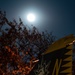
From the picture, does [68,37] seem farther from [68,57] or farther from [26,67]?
[26,67]

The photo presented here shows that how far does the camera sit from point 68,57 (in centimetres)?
412

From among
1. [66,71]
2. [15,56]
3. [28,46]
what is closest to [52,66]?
[66,71]

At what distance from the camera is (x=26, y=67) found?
24922 millimetres

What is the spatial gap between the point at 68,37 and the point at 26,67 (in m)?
21.1

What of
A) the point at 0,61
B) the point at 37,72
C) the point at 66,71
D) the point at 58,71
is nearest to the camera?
the point at 66,71

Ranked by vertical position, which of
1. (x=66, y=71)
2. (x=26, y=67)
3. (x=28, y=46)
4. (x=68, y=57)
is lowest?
(x=66, y=71)

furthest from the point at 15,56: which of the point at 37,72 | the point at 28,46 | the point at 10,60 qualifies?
the point at 37,72

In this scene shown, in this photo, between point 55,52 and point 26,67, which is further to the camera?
point 26,67

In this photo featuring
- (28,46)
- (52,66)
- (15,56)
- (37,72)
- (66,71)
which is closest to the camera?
(66,71)

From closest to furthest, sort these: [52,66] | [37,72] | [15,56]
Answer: [52,66]
[37,72]
[15,56]

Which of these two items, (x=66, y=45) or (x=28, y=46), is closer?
(x=66, y=45)

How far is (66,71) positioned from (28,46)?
84.9 feet

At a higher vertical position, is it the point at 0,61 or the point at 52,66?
the point at 0,61

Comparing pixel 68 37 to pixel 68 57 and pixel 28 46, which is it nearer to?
pixel 68 57
